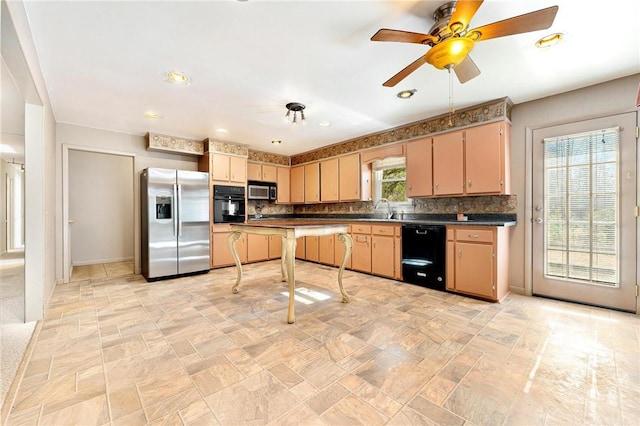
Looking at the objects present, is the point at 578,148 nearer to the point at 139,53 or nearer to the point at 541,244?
the point at 541,244

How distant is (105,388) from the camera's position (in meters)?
1.60

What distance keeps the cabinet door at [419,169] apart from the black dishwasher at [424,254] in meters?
0.60

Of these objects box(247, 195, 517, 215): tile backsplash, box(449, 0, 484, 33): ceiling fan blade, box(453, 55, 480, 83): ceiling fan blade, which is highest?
box(449, 0, 484, 33): ceiling fan blade

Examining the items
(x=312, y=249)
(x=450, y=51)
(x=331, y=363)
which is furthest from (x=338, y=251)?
(x=450, y=51)

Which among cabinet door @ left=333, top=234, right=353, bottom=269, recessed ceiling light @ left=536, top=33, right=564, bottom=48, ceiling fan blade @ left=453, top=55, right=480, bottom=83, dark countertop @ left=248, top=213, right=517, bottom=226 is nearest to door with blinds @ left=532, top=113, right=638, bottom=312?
dark countertop @ left=248, top=213, right=517, bottom=226

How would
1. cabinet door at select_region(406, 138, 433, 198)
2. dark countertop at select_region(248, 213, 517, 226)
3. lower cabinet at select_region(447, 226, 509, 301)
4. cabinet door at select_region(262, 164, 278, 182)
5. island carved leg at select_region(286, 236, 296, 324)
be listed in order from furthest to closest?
cabinet door at select_region(262, 164, 278, 182) < cabinet door at select_region(406, 138, 433, 198) < dark countertop at select_region(248, 213, 517, 226) < lower cabinet at select_region(447, 226, 509, 301) < island carved leg at select_region(286, 236, 296, 324)

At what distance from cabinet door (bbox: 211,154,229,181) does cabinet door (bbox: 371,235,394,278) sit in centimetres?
302

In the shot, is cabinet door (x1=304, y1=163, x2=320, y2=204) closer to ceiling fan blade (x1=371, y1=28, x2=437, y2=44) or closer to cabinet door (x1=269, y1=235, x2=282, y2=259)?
cabinet door (x1=269, y1=235, x2=282, y2=259)

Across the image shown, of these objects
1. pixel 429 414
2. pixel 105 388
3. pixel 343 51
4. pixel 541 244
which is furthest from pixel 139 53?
pixel 541 244

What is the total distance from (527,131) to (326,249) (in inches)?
141

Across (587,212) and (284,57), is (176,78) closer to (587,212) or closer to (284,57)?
(284,57)

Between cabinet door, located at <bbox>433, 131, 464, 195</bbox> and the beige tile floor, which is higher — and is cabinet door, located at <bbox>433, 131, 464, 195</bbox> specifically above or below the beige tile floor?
above

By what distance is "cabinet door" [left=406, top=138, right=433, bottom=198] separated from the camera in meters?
3.90

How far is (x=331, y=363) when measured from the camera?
6.09ft
